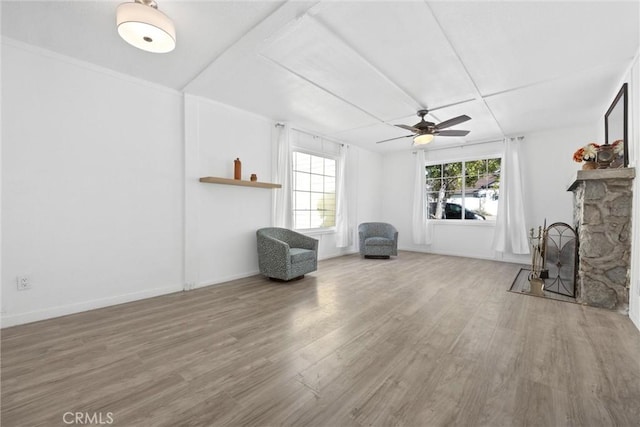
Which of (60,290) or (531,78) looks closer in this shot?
(60,290)

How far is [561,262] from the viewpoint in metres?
3.85

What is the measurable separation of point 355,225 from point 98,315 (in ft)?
17.0

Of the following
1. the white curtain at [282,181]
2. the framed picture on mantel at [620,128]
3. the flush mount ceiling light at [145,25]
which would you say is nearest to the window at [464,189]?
the framed picture on mantel at [620,128]

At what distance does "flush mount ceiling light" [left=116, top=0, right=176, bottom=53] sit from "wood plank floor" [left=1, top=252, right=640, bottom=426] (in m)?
2.51

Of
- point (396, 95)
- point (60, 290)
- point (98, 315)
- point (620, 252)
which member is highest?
point (396, 95)

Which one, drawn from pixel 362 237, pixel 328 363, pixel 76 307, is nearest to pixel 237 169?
pixel 76 307

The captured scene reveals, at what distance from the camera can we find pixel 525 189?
5621mm

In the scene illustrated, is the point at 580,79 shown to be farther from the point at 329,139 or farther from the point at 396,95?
the point at 329,139

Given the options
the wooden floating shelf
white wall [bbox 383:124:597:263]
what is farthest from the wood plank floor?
white wall [bbox 383:124:597:263]

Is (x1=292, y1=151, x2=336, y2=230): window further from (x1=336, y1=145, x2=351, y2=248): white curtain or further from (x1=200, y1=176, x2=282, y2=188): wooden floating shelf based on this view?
(x1=200, y1=176, x2=282, y2=188): wooden floating shelf

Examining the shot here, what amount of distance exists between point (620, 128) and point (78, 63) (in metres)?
6.48

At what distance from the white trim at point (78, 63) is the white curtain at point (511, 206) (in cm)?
634

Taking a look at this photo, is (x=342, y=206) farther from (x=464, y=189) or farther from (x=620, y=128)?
(x=620, y=128)

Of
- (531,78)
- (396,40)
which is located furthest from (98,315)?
(531,78)
